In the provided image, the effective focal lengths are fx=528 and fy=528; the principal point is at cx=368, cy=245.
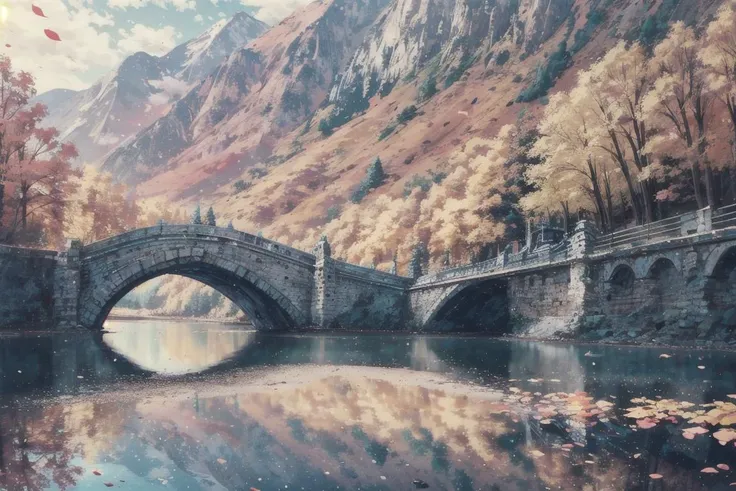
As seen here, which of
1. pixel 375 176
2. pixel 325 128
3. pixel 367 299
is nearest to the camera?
pixel 367 299

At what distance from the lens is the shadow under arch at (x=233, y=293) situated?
29625mm

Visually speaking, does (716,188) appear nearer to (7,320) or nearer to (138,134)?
(7,320)

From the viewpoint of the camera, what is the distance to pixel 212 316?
200ft

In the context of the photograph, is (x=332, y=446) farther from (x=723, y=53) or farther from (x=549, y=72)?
(x=549, y=72)

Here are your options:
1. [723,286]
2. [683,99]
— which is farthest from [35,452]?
[683,99]

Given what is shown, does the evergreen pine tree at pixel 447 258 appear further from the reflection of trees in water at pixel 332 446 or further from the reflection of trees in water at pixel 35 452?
the reflection of trees in water at pixel 35 452

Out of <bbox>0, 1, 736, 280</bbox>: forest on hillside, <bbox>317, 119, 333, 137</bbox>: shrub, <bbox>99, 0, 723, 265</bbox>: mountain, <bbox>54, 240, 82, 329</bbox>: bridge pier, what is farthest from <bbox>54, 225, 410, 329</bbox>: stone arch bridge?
<bbox>317, 119, 333, 137</bbox>: shrub

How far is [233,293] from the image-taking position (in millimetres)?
39625

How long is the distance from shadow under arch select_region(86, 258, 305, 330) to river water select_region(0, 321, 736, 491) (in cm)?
1591

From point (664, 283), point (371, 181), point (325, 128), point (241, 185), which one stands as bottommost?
point (664, 283)

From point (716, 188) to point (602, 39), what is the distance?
37.2 meters

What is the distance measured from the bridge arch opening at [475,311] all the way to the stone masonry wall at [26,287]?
69.7 feet

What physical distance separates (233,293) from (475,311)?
17916mm

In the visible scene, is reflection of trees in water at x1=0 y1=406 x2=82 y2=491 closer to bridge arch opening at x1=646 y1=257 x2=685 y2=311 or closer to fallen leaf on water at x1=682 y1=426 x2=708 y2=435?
fallen leaf on water at x1=682 y1=426 x2=708 y2=435
